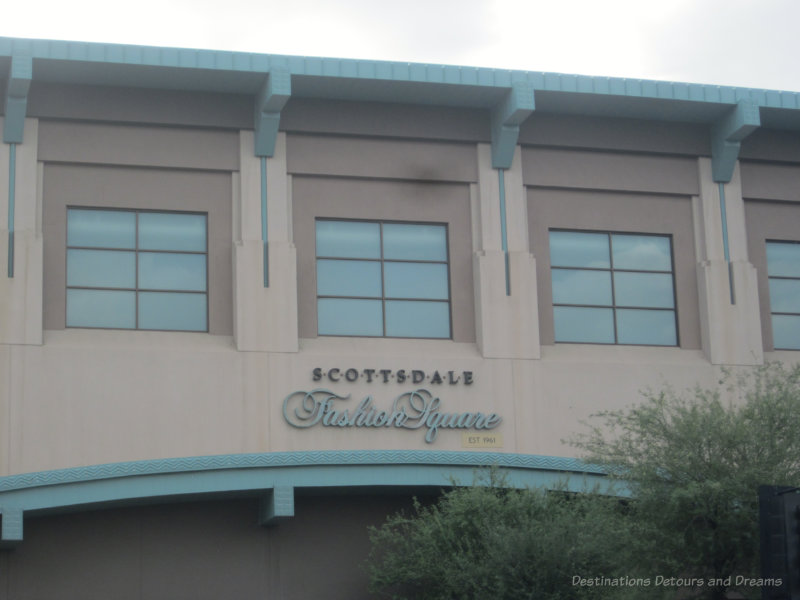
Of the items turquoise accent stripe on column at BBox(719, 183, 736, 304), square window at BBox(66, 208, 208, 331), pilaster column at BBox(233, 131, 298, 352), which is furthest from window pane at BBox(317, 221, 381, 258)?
turquoise accent stripe on column at BBox(719, 183, 736, 304)

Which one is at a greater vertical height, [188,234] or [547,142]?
[547,142]

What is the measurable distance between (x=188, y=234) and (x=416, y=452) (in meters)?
6.26

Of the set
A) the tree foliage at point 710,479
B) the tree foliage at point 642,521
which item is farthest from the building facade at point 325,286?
the tree foliage at point 710,479

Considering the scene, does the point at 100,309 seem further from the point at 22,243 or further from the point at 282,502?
the point at 282,502

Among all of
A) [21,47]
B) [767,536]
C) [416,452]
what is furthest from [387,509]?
[767,536]

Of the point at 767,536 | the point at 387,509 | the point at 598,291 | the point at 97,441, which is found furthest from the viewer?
the point at 598,291

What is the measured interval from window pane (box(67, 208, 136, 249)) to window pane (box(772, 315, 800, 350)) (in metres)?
13.4

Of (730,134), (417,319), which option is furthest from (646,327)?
(417,319)

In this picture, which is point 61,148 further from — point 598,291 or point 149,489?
point 598,291

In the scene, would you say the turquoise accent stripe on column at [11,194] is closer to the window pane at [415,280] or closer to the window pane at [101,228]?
the window pane at [101,228]

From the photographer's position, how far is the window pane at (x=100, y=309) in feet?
78.8

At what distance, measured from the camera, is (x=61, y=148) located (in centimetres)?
2447

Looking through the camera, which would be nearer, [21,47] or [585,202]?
[21,47]

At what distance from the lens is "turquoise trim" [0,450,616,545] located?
20.8 metres
